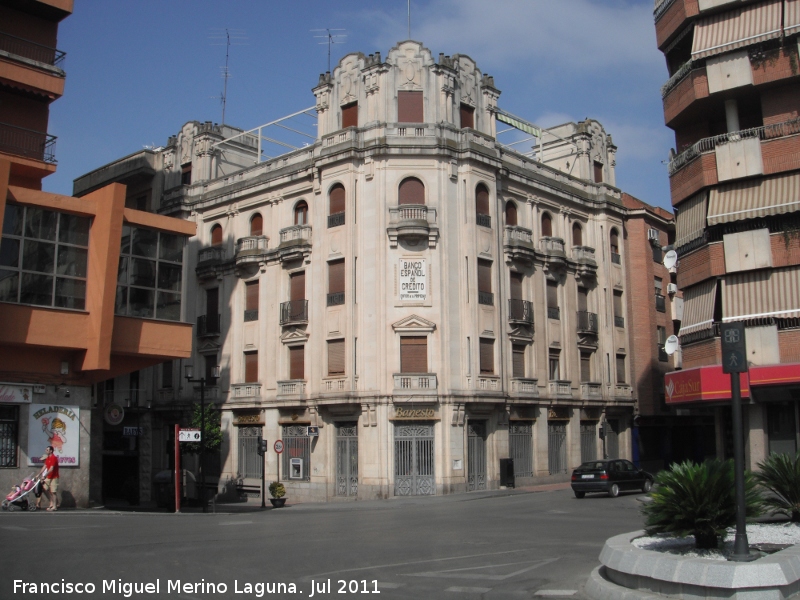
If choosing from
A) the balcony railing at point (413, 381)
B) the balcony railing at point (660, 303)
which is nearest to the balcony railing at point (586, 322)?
the balcony railing at point (660, 303)

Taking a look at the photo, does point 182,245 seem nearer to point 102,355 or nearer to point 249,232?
point 102,355

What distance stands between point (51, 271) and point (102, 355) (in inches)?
126

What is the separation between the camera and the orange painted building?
991 inches

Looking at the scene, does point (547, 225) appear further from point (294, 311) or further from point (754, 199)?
point (754, 199)

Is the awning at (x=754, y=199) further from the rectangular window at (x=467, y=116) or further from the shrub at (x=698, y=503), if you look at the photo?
the shrub at (x=698, y=503)

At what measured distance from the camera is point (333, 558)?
13.0 metres

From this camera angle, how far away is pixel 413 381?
1314 inches

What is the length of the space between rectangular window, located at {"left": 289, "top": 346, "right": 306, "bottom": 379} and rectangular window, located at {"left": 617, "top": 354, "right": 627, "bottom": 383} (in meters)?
18.3

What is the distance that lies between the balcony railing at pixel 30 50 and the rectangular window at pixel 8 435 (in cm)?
1329

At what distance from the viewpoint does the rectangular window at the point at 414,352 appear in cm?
3400

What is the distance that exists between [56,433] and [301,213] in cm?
1671

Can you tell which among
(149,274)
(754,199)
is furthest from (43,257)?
(754,199)

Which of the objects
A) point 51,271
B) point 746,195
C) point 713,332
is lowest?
point 713,332

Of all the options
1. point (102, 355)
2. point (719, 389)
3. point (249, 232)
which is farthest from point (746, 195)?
point (249, 232)
